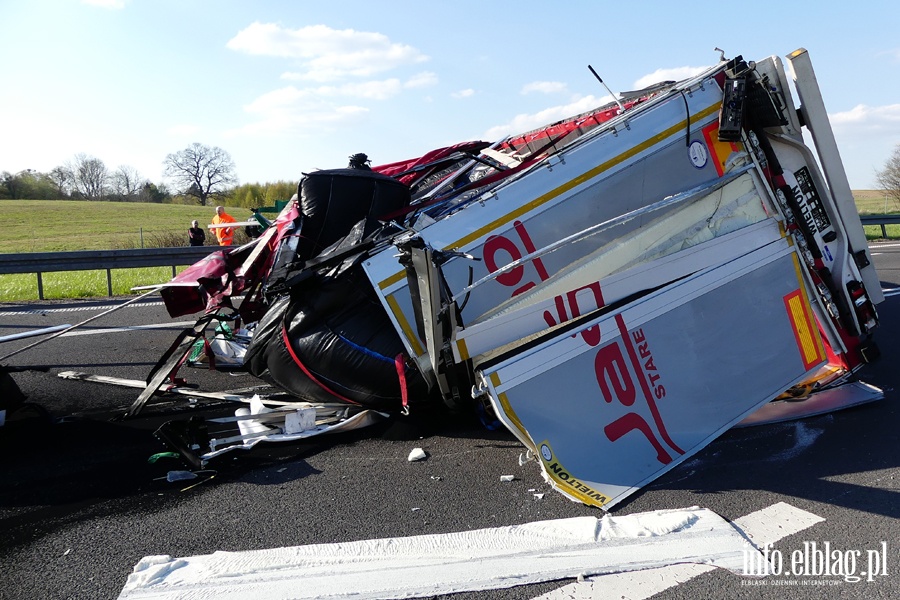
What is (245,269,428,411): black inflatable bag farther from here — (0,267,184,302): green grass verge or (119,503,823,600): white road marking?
(0,267,184,302): green grass verge

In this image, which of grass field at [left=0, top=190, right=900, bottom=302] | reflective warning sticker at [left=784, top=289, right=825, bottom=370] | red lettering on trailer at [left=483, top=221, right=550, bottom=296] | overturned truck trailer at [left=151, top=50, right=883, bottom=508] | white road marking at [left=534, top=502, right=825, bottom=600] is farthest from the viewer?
grass field at [left=0, top=190, right=900, bottom=302]

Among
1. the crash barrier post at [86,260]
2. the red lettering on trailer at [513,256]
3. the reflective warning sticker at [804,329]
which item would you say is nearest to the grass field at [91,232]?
the crash barrier post at [86,260]

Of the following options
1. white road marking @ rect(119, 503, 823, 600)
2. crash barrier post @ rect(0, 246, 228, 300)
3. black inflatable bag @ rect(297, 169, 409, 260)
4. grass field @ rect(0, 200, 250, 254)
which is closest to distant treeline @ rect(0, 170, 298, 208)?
grass field @ rect(0, 200, 250, 254)

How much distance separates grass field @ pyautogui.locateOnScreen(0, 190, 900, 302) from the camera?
506 inches

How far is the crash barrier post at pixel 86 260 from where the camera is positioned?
34.9 feet

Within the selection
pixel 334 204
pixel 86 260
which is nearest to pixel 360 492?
pixel 334 204

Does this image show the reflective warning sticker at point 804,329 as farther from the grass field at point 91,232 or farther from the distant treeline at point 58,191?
the distant treeline at point 58,191

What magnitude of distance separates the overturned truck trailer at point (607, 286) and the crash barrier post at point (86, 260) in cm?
675

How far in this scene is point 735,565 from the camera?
262 centimetres

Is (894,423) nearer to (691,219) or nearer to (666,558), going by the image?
(691,219)

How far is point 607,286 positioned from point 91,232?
3586cm

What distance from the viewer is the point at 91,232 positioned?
113 feet

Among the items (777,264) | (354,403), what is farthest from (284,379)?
(777,264)

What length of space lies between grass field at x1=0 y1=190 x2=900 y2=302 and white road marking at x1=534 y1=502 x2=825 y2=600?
1053cm
